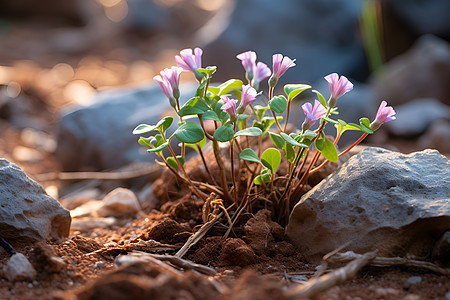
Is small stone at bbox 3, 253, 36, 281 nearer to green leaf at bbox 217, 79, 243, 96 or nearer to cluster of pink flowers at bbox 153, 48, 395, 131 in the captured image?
cluster of pink flowers at bbox 153, 48, 395, 131

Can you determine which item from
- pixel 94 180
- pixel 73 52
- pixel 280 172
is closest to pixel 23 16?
pixel 73 52

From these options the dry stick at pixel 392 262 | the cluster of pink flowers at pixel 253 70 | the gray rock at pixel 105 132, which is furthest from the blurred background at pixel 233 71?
the dry stick at pixel 392 262

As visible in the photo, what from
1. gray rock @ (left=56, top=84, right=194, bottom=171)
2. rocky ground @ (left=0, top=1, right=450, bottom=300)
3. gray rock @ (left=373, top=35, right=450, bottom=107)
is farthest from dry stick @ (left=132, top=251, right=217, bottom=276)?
→ gray rock @ (left=373, top=35, right=450, bottom=107)

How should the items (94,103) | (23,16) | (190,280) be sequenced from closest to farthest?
(190,280)
(94,103)
(23,16)

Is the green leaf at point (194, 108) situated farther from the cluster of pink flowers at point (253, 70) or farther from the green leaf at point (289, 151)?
the green leaf at point (289, 151)

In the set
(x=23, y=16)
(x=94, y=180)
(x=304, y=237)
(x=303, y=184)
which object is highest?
(x=23, y=16)

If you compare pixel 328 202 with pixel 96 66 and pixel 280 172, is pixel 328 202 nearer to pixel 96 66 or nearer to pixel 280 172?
pixel 280 172

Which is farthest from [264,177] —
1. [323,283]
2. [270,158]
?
[323,283]

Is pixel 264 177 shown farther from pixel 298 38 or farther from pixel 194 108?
pixel 298 38
